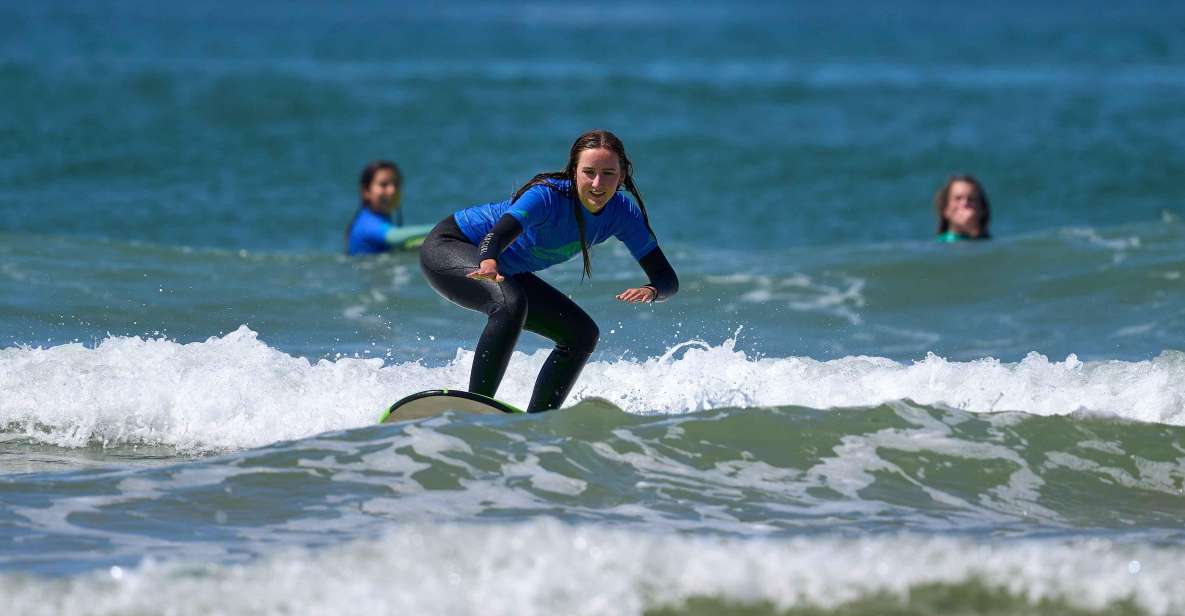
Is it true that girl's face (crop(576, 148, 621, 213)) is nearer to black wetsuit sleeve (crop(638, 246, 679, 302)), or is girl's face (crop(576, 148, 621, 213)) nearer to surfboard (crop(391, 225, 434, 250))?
black wetsuit sleeve (crop(638, 246, 679, 302))

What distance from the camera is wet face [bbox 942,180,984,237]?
14047 millimetres

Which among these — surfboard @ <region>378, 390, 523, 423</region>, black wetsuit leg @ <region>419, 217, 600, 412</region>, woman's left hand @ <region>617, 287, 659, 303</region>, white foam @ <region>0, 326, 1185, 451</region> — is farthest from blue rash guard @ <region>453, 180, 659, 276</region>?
white foam @ <region>0, 326, 1185, 451</region>

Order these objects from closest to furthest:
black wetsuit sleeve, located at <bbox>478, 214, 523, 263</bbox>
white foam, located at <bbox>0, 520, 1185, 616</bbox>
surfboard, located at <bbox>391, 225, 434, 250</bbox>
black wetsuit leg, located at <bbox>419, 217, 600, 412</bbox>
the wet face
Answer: white foam, located at <bbox>0, 520, 1185, 616</bbox>
black wetsuit sleeve, located at <bbox>478, 214, 523, 263</bbox>
black wetsuit leg, located at <bbox>419, 217, 600, 412</bbox>
the wet face
surfboard, located at <bbox>391, 225, 434, 250</bbox>

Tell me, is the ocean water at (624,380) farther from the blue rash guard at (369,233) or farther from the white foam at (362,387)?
the blue rash guard at (369,233)

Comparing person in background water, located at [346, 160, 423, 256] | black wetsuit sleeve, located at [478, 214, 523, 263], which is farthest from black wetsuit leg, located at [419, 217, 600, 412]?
person in background water, located at [346, 160, 423, 256]

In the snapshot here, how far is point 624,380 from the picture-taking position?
898cm

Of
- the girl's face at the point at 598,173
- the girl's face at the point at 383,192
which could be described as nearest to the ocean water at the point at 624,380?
the girl's face at the point at 383,192

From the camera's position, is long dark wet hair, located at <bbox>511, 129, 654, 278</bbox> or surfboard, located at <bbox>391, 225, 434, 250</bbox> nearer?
long dark wet hair, located at <bbox>511, 129, 654, 278</bbox>

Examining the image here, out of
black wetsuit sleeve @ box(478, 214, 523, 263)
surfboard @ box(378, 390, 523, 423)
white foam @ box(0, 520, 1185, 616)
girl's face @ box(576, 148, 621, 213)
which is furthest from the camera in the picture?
surfboard @ box(378, 390, 523, 423)

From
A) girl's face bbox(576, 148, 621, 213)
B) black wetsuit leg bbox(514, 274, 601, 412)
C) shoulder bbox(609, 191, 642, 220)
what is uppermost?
girl's face bbox(576, 148, 621, 213)

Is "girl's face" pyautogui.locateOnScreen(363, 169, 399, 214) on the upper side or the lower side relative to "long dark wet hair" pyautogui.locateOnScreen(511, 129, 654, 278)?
upper

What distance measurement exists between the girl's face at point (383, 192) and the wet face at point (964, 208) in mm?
5284

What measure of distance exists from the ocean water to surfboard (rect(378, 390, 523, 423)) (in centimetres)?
10

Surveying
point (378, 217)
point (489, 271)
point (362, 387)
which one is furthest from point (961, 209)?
point (489, 271)
